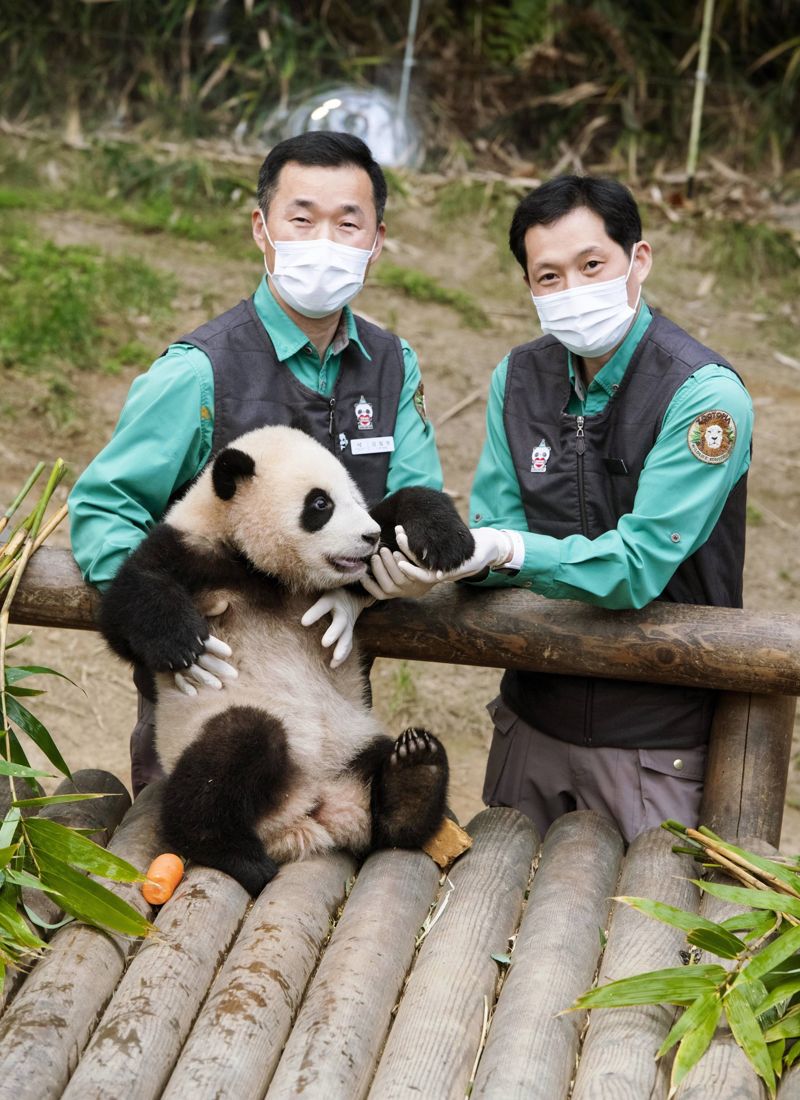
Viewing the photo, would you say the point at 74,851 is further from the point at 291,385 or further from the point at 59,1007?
the point at 291,385

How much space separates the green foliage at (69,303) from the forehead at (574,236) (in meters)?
3.88

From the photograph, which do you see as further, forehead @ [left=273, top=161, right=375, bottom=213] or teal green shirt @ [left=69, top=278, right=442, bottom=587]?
forehead @ [left=273, top=161, right=375, bottom=213]

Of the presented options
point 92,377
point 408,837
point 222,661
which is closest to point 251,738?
point 222,661

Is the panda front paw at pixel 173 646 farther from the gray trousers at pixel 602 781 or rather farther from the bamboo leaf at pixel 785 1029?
the bamboo leaf at pixel 785 1029

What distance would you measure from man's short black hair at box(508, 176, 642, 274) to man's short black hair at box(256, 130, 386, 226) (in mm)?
424

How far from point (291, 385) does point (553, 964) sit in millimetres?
1495

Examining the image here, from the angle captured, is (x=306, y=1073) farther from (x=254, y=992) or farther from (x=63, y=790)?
(x=63, y=790)

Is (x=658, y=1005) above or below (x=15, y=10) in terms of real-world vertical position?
below

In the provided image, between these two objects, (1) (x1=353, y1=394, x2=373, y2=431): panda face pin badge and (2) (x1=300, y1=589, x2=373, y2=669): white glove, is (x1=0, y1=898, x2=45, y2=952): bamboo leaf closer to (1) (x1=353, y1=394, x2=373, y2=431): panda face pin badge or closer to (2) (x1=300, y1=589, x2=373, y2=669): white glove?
(2) (x1=300, y1=589, x2=373, y2=669): white glove

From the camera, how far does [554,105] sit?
881 cm

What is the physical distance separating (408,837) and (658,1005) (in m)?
0.72

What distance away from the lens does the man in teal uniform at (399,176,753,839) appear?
2830 millimetres

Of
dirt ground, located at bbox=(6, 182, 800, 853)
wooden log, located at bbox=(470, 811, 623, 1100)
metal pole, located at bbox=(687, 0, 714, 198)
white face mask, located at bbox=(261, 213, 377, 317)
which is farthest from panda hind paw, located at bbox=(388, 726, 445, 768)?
metal pole, located at bbox=(687, 0, 714, 198)

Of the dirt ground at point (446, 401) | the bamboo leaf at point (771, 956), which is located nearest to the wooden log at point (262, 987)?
the bamboo leaf at point (771, 956)
